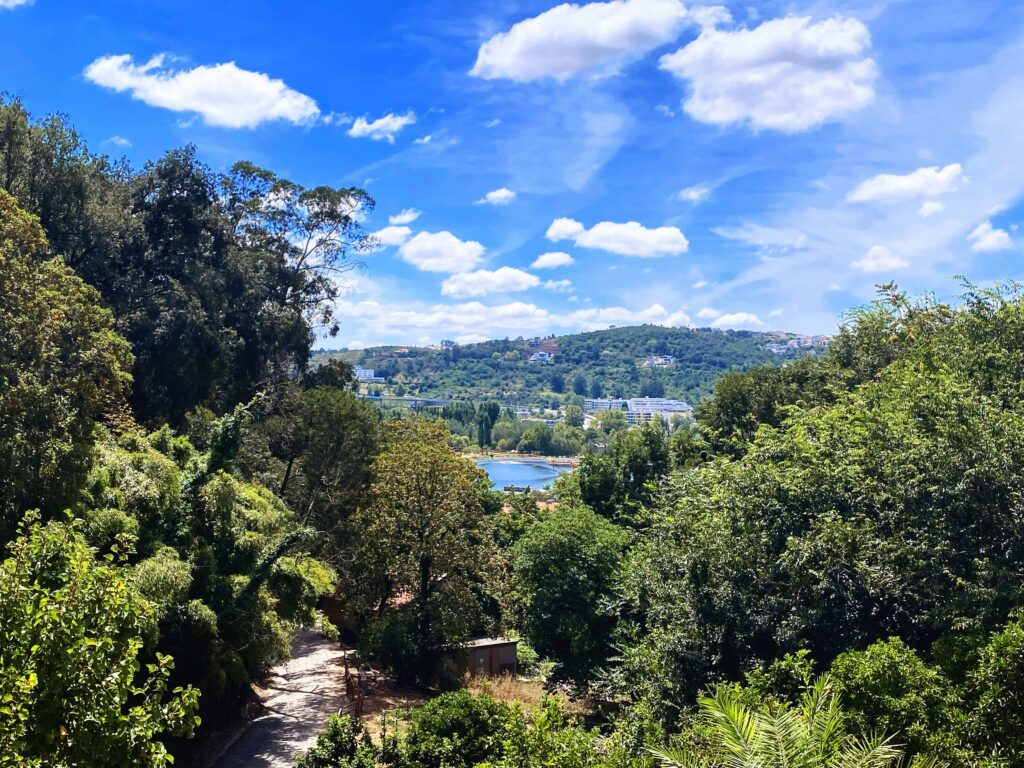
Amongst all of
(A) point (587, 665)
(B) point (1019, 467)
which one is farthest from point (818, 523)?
(A) point (587, 665)

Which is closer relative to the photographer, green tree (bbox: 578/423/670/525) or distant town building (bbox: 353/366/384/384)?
green tree (bbox: 578/423/670/525)

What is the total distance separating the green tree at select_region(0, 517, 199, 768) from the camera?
4.13 metres

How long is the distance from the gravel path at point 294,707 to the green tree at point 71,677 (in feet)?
26.9

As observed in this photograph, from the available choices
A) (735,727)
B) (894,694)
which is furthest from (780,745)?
(894,694)

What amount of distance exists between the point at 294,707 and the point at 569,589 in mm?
6617

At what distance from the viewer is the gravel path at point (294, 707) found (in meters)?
12.2

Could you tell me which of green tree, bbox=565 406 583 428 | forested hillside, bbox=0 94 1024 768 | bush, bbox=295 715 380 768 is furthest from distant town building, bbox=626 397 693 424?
bush, bbox=295 715 380 768

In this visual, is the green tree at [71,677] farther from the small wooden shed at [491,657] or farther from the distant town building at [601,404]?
the distant town building at [601,404]

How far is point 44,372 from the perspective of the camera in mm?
10625

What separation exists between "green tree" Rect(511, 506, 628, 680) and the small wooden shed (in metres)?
1.39

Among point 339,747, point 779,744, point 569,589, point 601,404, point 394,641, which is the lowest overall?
point 394,641

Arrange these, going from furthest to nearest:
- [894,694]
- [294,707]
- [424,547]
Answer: [424,547] → [294,707] → [894,694]

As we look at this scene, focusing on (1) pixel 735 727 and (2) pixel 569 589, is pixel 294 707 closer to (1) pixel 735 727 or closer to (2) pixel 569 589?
(2) pixel 569 589

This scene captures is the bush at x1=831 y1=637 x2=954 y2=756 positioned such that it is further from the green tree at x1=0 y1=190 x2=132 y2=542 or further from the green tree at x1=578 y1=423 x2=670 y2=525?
the green tree at x1=578 y1=423 x2=670 y2=525
